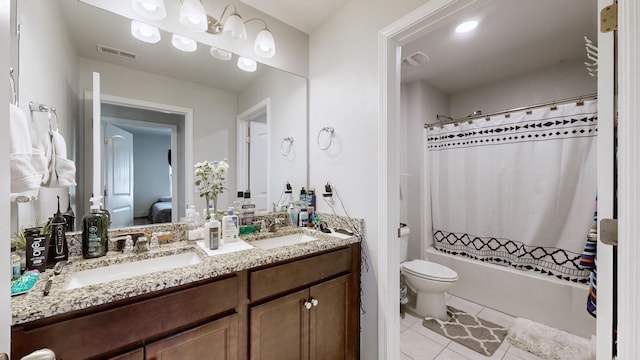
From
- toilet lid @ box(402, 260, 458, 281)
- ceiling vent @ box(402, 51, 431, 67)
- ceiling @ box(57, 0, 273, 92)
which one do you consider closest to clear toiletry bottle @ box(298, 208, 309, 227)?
ceiling @ box(57, 0, 273, 92)

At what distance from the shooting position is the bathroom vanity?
2.49ft

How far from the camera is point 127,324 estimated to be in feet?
2.76

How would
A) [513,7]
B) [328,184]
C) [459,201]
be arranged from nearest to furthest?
[513,7]
[328,184]
[459,201]

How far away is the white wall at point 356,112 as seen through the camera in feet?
5.09

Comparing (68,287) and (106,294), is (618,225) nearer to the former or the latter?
(106,294)

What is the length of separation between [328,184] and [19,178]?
4.77 ft

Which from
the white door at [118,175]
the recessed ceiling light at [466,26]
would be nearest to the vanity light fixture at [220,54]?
the white door at [118,175]

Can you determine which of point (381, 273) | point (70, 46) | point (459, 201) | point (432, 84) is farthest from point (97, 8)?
point (459, 201)

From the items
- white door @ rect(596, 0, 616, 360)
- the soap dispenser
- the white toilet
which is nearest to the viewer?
white door @ rect(596, 0, 616, 360)

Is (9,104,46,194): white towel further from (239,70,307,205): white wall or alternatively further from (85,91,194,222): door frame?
(239,70,307,205): white wall

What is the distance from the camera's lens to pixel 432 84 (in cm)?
296

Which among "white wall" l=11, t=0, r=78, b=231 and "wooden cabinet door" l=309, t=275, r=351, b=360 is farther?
"wooden cabinet door" l=309, t=275, r=351, b=360

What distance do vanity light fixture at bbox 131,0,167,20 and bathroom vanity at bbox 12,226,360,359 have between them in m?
1.23

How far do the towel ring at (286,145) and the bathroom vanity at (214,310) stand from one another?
751 mm
